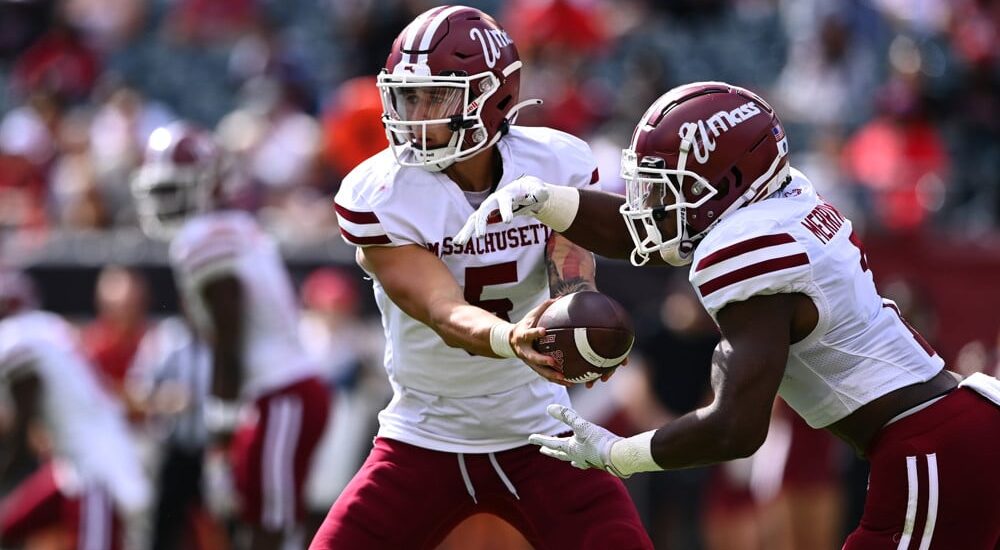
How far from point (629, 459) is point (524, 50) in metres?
6.84

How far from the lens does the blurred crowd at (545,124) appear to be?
27.0 ft

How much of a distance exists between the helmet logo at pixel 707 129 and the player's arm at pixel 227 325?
3.07 metres

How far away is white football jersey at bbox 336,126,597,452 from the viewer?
4.04 meters

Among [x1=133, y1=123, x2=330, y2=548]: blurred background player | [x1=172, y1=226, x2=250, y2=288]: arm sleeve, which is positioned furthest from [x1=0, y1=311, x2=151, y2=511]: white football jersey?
[x1=172, y1=226, x2=250, y2=288]: arm sleeve

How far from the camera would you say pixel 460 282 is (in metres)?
4.09

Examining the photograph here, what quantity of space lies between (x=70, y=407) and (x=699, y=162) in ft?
12.8

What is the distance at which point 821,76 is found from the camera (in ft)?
32.7

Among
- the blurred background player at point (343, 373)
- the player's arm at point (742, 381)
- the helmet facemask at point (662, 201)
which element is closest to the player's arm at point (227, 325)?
the blurred background player at point (343, 373)

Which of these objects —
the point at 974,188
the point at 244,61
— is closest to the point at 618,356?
the point at 974,188

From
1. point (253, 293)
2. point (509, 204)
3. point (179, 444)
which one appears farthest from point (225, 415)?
point (509, 204)

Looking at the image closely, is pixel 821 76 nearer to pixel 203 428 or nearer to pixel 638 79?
pixel 638 79

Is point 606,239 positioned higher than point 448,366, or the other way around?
point 606,239

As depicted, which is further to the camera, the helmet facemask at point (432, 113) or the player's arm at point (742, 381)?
the helmet facemask at point (432, 113)

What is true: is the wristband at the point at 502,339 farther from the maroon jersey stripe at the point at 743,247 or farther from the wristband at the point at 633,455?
the maroon jersey stripe at the point at 743,247
